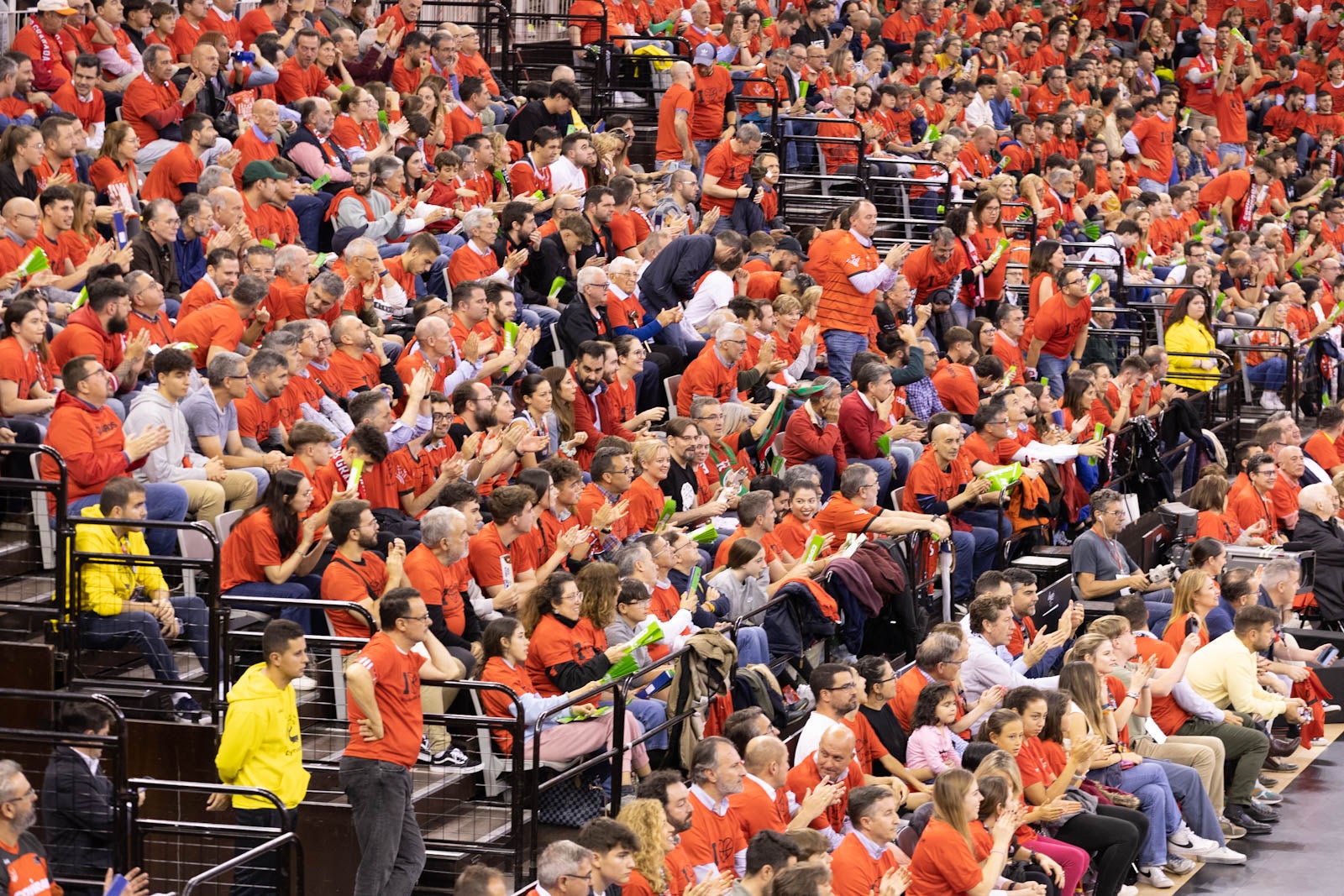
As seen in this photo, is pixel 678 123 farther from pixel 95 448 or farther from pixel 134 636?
pixel 134 636

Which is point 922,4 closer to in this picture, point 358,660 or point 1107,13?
point 1107,13

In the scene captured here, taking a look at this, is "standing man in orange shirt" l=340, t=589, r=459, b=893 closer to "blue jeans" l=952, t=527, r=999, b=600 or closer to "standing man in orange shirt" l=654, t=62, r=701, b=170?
"blue jeans" l=952, t=527, r=999, b=600

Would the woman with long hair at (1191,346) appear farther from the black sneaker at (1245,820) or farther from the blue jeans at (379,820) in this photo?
the blue jeans at (379,820)

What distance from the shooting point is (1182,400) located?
15.7 metres

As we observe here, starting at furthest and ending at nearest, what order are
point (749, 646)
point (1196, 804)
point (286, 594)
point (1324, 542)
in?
point (1324, 542)
point (1196, 804)
point (749, 646)
point (286, 594)

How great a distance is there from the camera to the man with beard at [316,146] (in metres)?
13.7

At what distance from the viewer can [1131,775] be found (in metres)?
10.6

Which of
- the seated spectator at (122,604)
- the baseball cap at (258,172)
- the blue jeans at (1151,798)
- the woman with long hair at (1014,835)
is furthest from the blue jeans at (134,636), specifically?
the blue jeans at (1151,798)

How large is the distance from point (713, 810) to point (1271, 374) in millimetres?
10706

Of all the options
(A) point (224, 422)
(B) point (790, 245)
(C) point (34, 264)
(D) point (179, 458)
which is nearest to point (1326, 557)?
(B) point (790, 245)

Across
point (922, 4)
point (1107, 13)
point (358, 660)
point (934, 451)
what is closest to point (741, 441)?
point (934, 451)

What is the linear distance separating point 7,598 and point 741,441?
5.19 meters

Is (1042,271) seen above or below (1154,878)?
above

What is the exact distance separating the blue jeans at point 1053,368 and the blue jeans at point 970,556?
3022 millimetres
